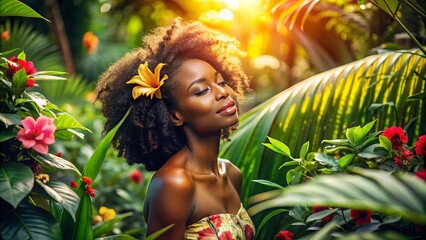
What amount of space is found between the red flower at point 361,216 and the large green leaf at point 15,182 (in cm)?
92

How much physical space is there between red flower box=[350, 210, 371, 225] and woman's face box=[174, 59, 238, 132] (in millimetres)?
654

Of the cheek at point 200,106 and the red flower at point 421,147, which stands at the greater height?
the red flower at point 421,147

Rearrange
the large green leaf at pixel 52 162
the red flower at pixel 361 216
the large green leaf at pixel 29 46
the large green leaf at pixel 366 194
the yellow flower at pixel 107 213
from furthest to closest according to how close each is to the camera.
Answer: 1. the large green leaf at pixel 29 46
2. the yellow flower at pixel 107 213
3. the large green leaf at pixel 52 162
4. the red flower at pixel 361 216
5. the large green leaf at pixel 366 194

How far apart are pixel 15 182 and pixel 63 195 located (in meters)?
0.16

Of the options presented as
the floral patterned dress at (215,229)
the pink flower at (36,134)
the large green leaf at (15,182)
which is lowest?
the floral patterned dress at (215,229)

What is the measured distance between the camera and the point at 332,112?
274 centimetres

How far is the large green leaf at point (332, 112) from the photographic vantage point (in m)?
2.65

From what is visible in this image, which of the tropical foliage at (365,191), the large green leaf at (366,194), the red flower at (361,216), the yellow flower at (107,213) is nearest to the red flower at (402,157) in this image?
the tropical foliage at (365,191)

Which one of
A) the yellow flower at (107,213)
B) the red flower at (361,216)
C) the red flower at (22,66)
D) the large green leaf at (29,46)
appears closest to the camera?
the red flower at (361,216)

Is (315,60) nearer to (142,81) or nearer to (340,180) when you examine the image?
(142,81)

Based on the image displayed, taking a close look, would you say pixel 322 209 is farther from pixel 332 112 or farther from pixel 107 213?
pixel 107 213

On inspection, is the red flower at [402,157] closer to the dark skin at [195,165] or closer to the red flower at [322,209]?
the red flower at [322,209]

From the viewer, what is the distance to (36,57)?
19.9 feet

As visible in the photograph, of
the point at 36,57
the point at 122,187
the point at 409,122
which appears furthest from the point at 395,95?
the point at 36,57
